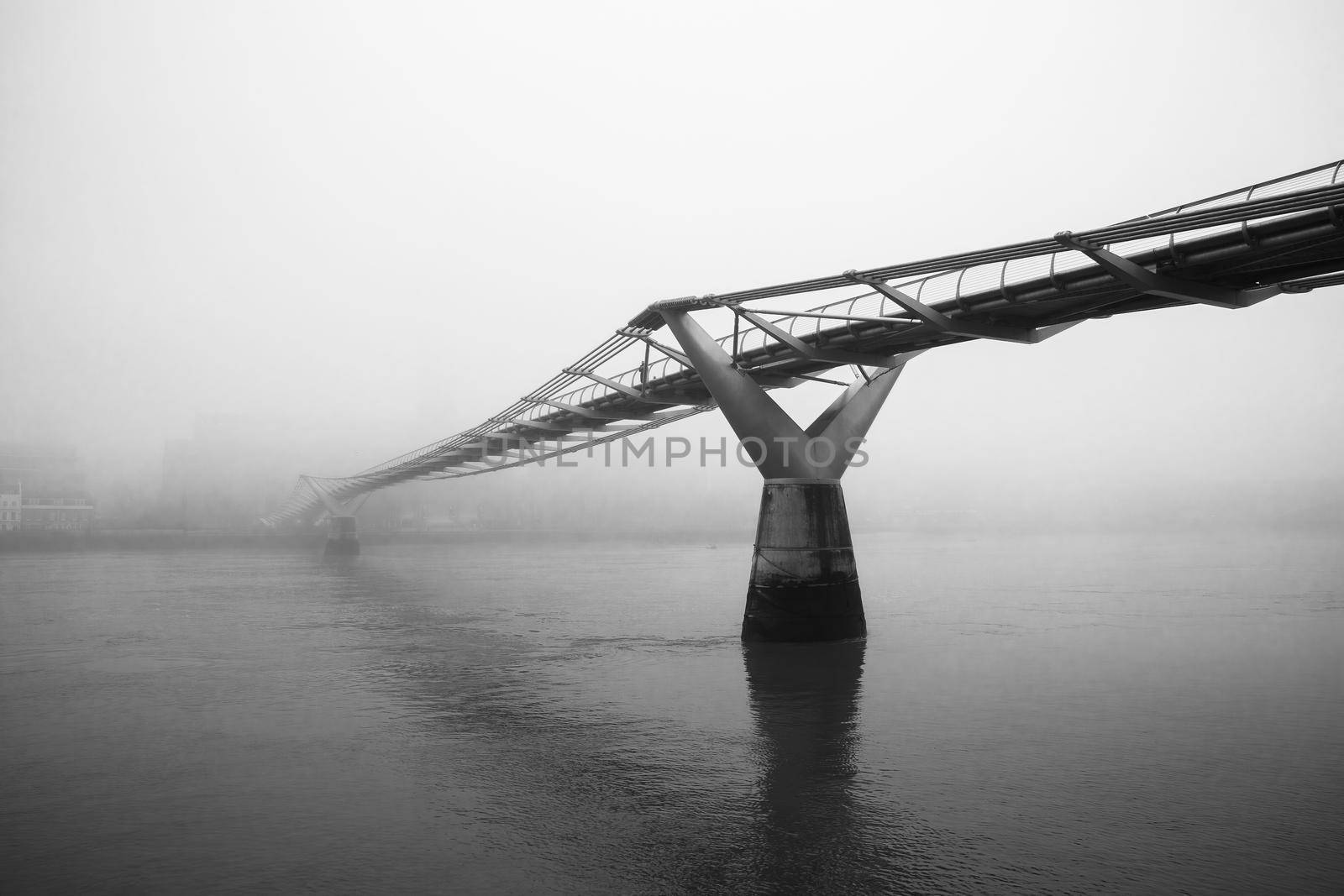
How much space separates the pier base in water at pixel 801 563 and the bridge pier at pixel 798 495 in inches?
0.9

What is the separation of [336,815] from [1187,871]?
1040 cm

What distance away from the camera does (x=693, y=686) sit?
22.6 meters

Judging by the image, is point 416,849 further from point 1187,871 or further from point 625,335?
point 625,335

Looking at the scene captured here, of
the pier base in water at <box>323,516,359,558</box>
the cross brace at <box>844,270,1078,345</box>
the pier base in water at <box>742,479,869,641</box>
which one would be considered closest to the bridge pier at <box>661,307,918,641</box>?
the pier base in water at <box>742,479,869,641</box>

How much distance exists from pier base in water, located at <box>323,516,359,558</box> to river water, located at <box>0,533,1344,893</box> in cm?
6872

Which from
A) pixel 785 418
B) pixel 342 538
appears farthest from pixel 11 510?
pixel 785 418

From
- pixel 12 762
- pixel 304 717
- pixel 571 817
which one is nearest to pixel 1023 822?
pixel 571 817

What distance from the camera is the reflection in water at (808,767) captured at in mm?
10977

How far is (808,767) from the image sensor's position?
15.4 metres

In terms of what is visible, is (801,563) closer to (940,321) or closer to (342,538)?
(940,321)

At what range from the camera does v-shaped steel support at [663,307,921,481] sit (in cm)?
2778

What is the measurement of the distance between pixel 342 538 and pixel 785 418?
8719 centimetres

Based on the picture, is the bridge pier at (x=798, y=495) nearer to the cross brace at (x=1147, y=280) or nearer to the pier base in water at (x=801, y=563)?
the pier base in water at (x=801, y=563)

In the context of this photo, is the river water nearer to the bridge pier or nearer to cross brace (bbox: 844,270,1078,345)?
the bridge pier
